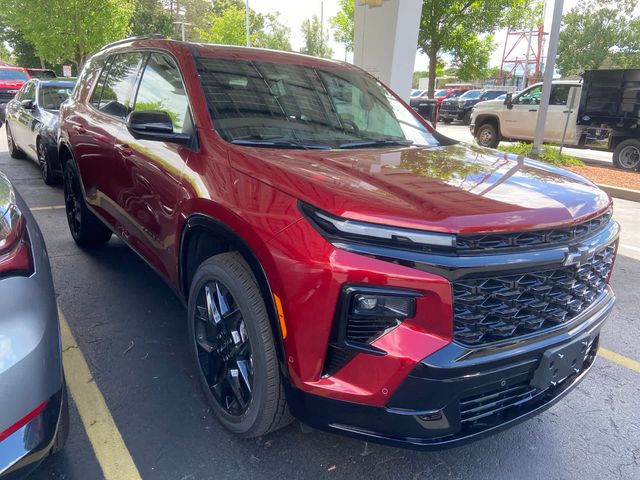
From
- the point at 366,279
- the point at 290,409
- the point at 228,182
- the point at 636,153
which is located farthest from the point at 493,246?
the point at 636,153

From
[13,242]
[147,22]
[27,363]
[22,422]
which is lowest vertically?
[22,422]

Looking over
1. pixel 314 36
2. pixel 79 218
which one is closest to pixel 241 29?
pixel 314 36

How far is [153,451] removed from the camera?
2.33m

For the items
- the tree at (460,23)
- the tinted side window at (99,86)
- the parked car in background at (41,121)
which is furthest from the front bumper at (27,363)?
the tree at (460,23)

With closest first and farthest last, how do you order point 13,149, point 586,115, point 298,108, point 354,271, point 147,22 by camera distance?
1. point 354,271
2. point 298,108
3. point 13,149
4. point 586,115
5. point 147,22

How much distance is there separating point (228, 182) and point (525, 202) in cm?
128

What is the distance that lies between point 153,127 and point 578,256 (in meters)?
2.08

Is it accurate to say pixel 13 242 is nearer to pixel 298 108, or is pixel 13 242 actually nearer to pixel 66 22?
pixel 298 108

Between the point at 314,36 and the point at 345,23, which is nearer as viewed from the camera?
the point at 345,23

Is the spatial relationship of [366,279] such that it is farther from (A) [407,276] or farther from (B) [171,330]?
(B) [171,330]

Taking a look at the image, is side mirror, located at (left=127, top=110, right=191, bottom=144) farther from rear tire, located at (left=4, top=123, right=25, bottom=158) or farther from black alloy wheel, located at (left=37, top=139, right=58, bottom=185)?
rear tire, located at (left=4, top=123, right=25, bottom=158)

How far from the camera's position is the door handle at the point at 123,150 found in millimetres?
3330

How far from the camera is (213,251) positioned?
2.64m

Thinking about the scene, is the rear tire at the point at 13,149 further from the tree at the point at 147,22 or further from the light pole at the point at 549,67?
the tree at the point at 147,22
